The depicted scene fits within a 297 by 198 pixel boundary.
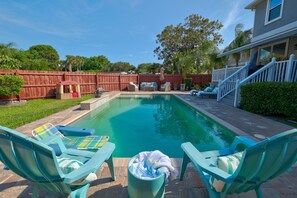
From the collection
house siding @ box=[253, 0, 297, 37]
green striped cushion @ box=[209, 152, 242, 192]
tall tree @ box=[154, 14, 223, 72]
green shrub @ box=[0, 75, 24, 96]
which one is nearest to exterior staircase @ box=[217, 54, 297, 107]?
house siding @ box=[253, 0, 297, 37]

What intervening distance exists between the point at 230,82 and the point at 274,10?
491cm

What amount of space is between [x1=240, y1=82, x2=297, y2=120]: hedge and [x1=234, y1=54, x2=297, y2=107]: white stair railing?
103 centimetres

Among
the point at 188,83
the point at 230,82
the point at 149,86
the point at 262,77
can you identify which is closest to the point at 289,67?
the point at 262,77

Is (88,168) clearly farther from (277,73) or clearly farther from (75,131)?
(277,73)

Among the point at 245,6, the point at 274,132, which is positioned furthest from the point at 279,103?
the point at 245,6

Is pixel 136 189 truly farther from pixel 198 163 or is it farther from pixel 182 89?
pixel 182 89

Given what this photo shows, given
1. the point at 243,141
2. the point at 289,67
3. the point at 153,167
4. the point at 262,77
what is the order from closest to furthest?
the point at 153,167 → the point at 243,141 → the point at 289,67 → the point at 262,77

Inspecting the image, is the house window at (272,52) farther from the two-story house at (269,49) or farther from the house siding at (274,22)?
the house siding at (274,22)

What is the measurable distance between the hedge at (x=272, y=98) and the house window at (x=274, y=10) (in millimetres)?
5403

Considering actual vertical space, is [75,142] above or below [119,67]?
below

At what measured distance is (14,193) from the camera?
6.23ft

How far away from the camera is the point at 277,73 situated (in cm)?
662

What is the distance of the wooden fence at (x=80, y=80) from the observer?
9.48 m

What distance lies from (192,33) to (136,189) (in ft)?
74.5
